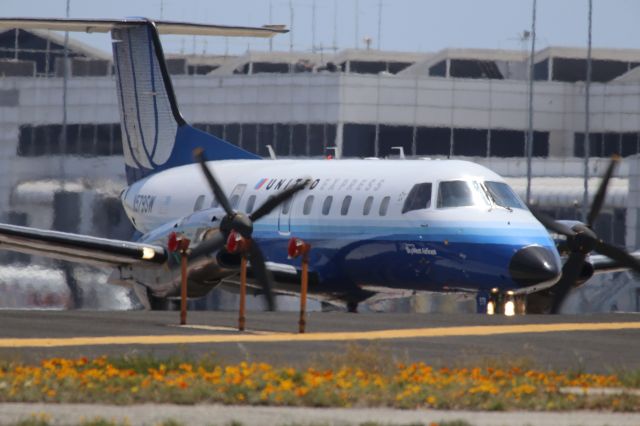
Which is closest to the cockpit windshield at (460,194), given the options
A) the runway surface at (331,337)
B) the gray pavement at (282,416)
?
the runway surface at (331,337)

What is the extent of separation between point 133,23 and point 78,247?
921 cm

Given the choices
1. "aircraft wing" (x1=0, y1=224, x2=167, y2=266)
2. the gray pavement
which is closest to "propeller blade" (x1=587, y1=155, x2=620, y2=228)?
"aircraft wing" (x1=0, y1=224, x2=167, y2=266)

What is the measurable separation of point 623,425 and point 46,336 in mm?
9967

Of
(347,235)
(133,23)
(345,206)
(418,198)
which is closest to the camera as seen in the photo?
(418,198)

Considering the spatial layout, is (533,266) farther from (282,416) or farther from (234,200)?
(282,416)

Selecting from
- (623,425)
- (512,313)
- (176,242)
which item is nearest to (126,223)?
(512,313)

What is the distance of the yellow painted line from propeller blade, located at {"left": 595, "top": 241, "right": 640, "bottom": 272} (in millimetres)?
3596

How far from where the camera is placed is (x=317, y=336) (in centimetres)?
2442

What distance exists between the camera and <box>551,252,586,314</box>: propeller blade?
31.4m

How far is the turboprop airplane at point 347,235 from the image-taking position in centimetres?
3120

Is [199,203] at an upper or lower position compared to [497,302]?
upper

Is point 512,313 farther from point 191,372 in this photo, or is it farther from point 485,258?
point 191,372

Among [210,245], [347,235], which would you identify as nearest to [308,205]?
[347,235]

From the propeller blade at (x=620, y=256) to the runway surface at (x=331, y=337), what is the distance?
7.15ft
